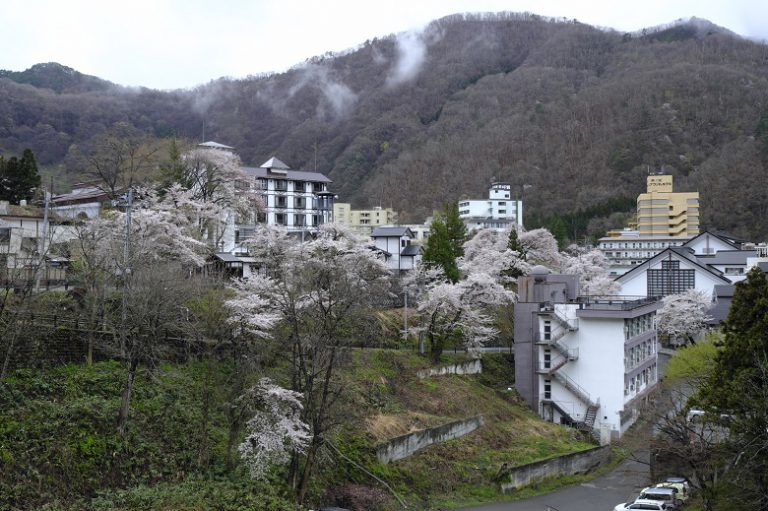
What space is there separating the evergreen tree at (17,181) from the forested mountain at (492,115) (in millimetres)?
43471

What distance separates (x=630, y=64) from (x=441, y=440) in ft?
421

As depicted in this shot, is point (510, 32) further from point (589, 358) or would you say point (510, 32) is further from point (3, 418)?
point (3, 418)

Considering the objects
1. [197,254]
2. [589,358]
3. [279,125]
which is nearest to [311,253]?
[197,254]

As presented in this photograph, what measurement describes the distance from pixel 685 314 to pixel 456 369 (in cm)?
1702

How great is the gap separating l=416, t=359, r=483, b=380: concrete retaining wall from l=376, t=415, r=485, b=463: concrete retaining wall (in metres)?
3.38

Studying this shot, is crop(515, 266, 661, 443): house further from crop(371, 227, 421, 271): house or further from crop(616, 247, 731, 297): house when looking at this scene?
crop(371, 227, 421, 271): house

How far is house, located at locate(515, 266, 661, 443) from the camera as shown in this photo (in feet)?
90.7

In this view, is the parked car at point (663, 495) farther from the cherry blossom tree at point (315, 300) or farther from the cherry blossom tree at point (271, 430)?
the cherry blossom tree at point (271, 430)

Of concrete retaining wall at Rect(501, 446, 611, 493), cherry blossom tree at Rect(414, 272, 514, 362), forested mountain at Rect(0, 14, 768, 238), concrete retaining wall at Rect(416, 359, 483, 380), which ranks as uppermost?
forested mountain at Rect(0, 14, 768, 238)

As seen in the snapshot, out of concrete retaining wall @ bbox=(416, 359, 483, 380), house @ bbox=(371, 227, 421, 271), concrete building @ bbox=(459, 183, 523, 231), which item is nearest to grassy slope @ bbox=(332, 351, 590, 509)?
concrete retaining wall @ bbox=(416, 359, 483, 380)

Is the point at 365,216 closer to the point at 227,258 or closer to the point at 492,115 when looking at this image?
the point at 492,115

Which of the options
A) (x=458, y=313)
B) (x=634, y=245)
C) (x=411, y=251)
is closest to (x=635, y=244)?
(x=634, y=245)

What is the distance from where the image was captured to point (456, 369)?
95.8 ft

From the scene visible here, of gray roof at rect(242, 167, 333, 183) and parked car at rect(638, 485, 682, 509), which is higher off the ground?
gray roof at rect(242, 167, 333, 183)
